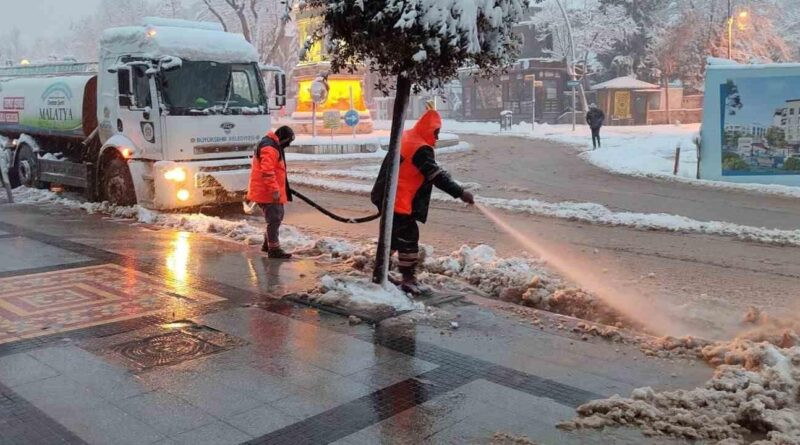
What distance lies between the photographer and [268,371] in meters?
5.07

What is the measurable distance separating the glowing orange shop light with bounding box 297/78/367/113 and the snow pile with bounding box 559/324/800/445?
37539mm

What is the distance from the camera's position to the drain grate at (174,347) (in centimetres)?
527

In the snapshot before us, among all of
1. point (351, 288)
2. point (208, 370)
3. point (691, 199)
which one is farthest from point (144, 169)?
point (691, 199)

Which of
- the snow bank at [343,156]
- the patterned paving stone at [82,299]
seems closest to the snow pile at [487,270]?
the patterned paving stone at [82,299]

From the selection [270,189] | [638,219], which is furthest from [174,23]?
[638,219]

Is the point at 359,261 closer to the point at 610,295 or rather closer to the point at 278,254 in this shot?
the point at 278,254

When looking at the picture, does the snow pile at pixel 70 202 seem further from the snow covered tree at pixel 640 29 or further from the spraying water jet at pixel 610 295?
the snow covered tree at pixel 640 29

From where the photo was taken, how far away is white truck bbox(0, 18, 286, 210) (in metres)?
12.3

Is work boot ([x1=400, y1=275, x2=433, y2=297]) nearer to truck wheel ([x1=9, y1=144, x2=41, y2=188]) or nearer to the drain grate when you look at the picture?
the drain grate

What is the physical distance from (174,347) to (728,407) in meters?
3.89

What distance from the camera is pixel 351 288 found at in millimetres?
6875

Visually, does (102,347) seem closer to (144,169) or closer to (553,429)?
(553,429)

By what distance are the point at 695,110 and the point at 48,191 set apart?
4679cm

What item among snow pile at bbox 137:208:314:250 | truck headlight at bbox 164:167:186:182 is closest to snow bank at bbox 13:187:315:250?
snow pile at bbox 137:208:314:250
